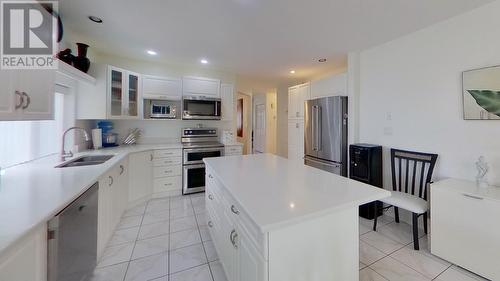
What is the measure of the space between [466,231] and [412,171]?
2.87ft

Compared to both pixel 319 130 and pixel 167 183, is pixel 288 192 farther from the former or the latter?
pixel 167 183

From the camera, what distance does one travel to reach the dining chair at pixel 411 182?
2.06 meters

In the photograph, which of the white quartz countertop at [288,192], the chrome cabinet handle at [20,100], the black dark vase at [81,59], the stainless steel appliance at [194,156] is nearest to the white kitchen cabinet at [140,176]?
the stainless steel appliance at [194,156]

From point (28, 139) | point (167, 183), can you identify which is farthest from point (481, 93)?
point (28, 139)

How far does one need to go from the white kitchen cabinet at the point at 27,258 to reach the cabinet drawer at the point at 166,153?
2.31 metres

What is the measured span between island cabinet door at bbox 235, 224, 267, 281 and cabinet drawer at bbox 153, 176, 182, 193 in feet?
8.36

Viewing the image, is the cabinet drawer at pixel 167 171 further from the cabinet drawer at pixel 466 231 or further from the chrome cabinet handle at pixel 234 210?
the cabinet drawer at pixel 466 231

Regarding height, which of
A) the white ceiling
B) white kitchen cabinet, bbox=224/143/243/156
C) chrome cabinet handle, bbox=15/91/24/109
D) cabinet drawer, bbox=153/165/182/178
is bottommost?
cabinet drawer, bbox=153/165/182/178

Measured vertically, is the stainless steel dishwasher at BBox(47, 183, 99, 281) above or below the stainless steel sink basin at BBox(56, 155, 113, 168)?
below

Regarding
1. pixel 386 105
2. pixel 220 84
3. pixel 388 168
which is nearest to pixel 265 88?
pixel 220 84

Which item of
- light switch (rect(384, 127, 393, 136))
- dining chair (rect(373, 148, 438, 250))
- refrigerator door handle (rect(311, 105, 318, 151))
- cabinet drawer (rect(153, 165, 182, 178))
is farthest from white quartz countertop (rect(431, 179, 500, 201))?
cabinet drawer (rect(153, 165, 182, 178))

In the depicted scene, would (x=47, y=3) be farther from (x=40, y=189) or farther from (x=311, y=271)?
(x=311, y=271)

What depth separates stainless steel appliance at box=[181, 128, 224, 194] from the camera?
3.49 meters

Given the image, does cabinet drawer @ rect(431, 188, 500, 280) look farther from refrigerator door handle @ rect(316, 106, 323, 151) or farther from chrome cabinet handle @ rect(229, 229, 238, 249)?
chrome cabinet handle @ rect(229, 229, 238, 249)
